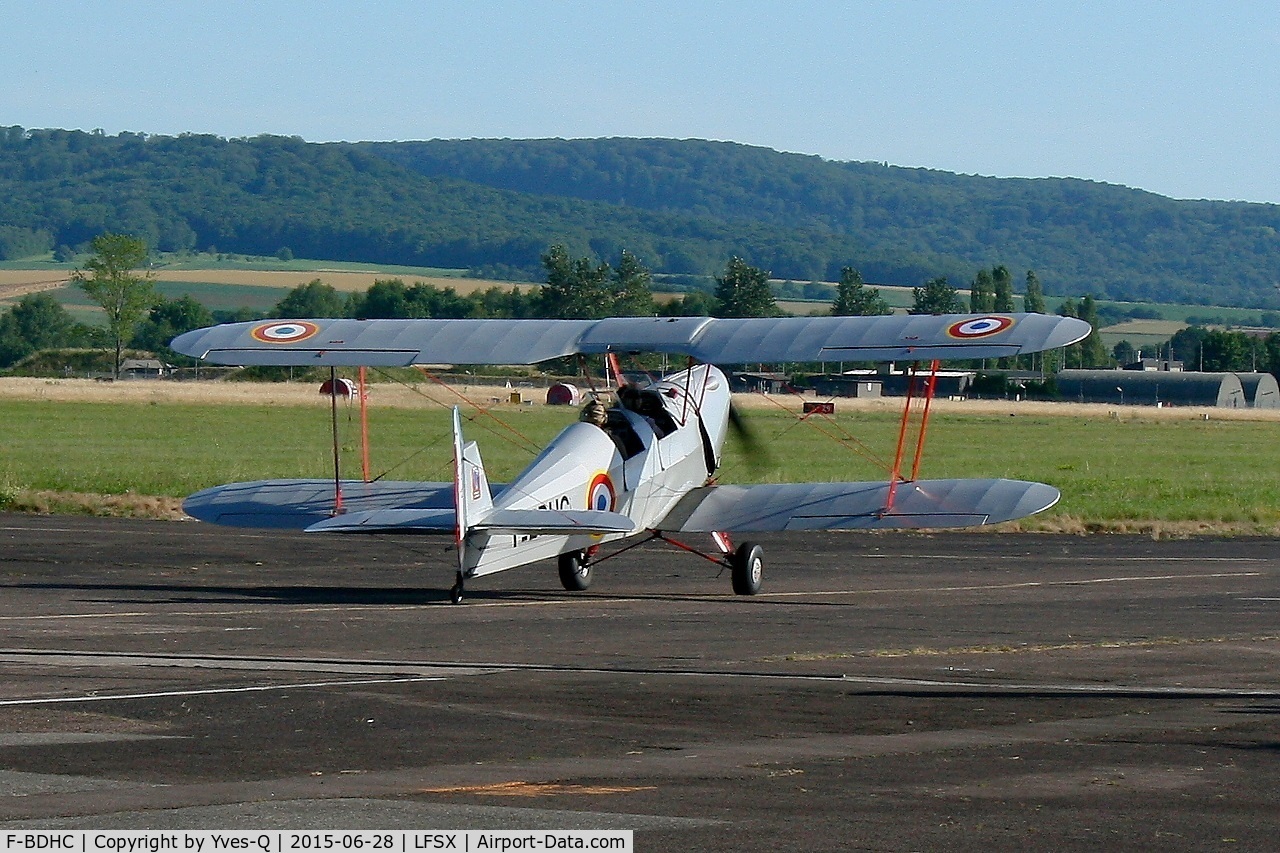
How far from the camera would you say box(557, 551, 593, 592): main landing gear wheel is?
18.7 m

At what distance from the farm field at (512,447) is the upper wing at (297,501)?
127cm

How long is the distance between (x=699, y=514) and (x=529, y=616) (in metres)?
3.14

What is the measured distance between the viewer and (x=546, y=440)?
50.4 m

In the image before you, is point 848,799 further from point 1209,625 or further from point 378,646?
point 1209,625

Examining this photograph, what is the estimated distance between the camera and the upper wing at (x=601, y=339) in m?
17.3

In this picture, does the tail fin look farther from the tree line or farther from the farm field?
the tree line

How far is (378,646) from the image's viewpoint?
553 inches

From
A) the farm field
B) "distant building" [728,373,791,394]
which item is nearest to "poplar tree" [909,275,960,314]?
"distant building" [728,373,791,394]

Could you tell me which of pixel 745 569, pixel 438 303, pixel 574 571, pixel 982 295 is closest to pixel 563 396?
pixel 574 571

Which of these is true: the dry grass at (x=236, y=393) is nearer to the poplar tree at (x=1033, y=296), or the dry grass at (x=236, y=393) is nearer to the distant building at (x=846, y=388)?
the distant building at (x=846, y=388)

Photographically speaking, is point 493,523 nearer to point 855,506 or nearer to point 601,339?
point 601,339

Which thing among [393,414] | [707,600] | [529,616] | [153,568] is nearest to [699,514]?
[707,600]
